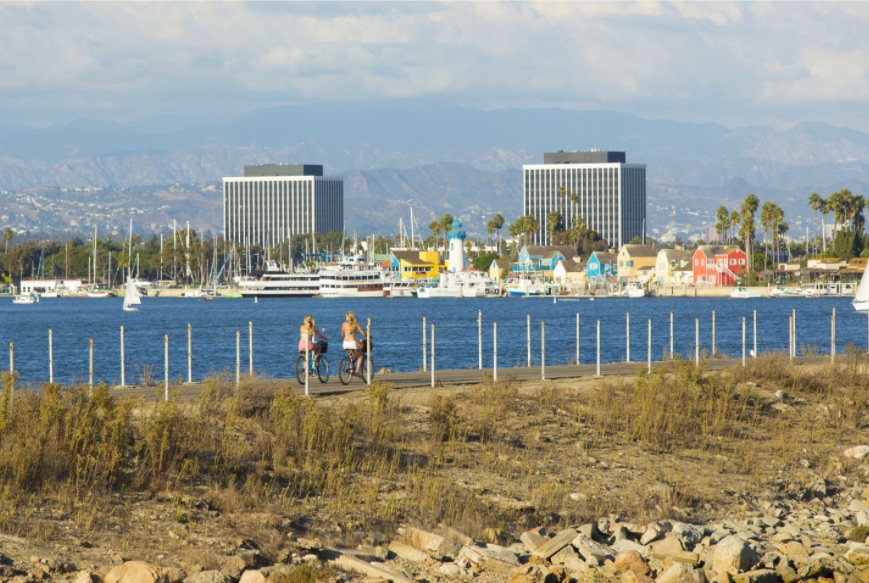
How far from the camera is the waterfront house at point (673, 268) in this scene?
16800 centimetres

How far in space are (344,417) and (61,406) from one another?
4.90m

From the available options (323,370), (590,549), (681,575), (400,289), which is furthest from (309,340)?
(400,289)

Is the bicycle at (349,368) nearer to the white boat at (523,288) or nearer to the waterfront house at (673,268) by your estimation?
the waterfront house at (673,268)

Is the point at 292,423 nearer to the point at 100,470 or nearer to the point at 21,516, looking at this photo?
the point at 100,470

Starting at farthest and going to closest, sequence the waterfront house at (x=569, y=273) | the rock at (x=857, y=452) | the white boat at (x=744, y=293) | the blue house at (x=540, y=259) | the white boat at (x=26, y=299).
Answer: the blue house at (x=540, y=259), the waterfront house at (x=569, y=273), the white boat at (x=26, y=299), the white boat at (x=744, y=293), the rock at (x=857, y=452)

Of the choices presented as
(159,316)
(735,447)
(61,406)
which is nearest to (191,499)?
(61,406)

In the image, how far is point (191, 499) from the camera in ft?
51.5

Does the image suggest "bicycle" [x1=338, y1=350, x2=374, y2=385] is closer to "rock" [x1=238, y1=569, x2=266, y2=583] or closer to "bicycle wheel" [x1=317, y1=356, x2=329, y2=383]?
"bicycle wheel" [x1=317, y1=356, x2=329, y2=383]

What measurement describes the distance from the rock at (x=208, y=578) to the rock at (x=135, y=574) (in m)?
0.30

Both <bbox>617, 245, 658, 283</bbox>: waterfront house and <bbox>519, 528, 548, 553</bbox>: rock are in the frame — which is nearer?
<bbox>519, 528, 548, 553</bbox>: rock

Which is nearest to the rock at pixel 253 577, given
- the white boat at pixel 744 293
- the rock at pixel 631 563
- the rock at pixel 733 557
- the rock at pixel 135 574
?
the rock at pixel 135 574

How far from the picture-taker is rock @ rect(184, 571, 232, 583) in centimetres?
1327

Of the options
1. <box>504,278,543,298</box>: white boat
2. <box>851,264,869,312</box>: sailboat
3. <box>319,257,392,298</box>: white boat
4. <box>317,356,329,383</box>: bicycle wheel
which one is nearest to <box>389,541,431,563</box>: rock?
<box>317,356,329,383</box>: bicycle wheel

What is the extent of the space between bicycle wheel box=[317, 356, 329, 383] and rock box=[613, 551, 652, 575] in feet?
40.0
